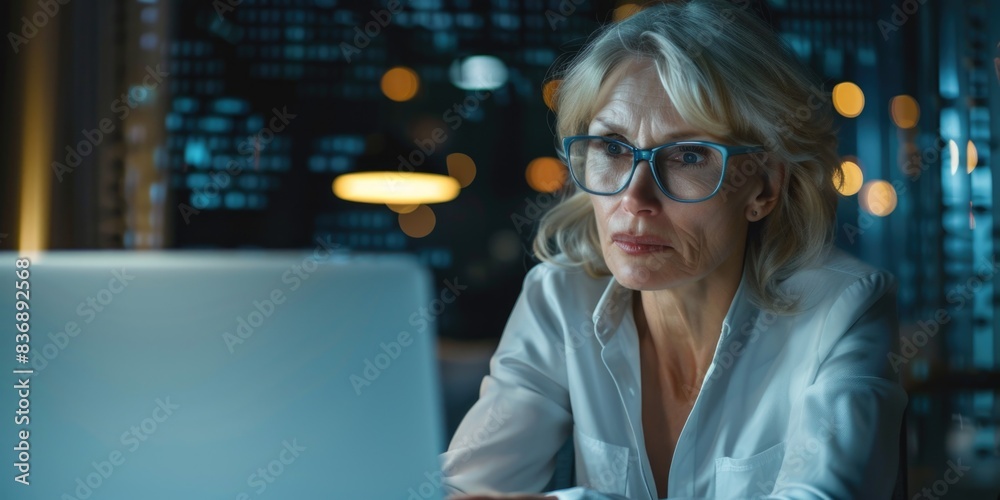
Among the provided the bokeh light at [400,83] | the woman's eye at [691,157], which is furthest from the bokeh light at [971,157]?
the bokeh light at [400,83]

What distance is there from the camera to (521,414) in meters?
1.21

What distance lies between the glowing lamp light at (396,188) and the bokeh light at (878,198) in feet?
6.73

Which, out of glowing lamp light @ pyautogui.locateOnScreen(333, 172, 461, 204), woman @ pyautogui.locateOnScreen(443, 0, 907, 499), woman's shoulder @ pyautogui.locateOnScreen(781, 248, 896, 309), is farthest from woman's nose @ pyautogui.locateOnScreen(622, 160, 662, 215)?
glowing lamp light @ pyautogui.locateOnScreen(333, 172, 461, 204)

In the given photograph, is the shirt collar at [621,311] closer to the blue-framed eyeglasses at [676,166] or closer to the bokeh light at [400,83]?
the blue-framed eyeglasses at [676,166]

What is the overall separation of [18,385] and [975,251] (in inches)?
123

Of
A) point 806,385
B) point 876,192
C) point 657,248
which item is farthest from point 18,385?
point 876,192

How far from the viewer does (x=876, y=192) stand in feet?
10.5

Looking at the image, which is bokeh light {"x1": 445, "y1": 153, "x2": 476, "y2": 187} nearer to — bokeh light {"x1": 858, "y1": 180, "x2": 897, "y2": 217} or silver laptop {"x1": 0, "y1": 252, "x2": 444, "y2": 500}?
bokeh light {"x1": 858, "y1": 180, "x2": 897, "y2": 217}

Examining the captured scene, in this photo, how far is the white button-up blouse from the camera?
3.18ft

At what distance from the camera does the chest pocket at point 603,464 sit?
1200 millimetres

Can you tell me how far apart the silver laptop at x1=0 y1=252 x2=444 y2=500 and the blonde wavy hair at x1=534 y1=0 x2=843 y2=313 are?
2.47ft

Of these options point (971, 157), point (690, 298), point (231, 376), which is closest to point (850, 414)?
point (690, 298)

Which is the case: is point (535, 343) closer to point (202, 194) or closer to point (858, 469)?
point (858, 469)

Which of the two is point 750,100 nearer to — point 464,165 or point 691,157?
point 691,157
